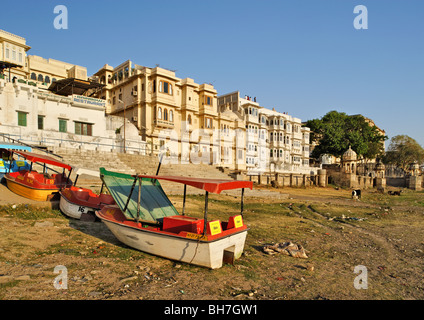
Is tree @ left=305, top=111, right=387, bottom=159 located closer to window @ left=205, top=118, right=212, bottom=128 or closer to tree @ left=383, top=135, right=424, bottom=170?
tree @ left=383, top=135, right=424, bottom=170

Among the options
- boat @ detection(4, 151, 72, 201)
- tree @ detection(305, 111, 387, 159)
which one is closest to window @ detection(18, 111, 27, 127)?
boat @ detection(4, 151, 72, 201)

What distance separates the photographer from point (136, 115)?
39031 millimetres

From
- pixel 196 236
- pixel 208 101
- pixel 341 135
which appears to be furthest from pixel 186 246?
pixel 341 135

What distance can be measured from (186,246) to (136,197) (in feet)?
9.09

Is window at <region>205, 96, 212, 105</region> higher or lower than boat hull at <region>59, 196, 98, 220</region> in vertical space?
higher

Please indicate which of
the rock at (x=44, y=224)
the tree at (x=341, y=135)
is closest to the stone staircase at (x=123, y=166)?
the rock at (x=44, y=224)

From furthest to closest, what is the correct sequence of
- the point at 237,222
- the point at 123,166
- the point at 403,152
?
the point at 403,152, the point at 123,166, the point at 237,222

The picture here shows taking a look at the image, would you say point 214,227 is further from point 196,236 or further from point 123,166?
point 123,166

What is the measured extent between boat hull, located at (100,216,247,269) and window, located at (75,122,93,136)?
1013 inches

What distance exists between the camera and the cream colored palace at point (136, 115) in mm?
27031

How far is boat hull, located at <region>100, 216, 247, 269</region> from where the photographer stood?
6.76m

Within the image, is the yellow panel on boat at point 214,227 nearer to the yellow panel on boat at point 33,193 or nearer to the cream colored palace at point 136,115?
the yellow panel on boat at point 33,193
